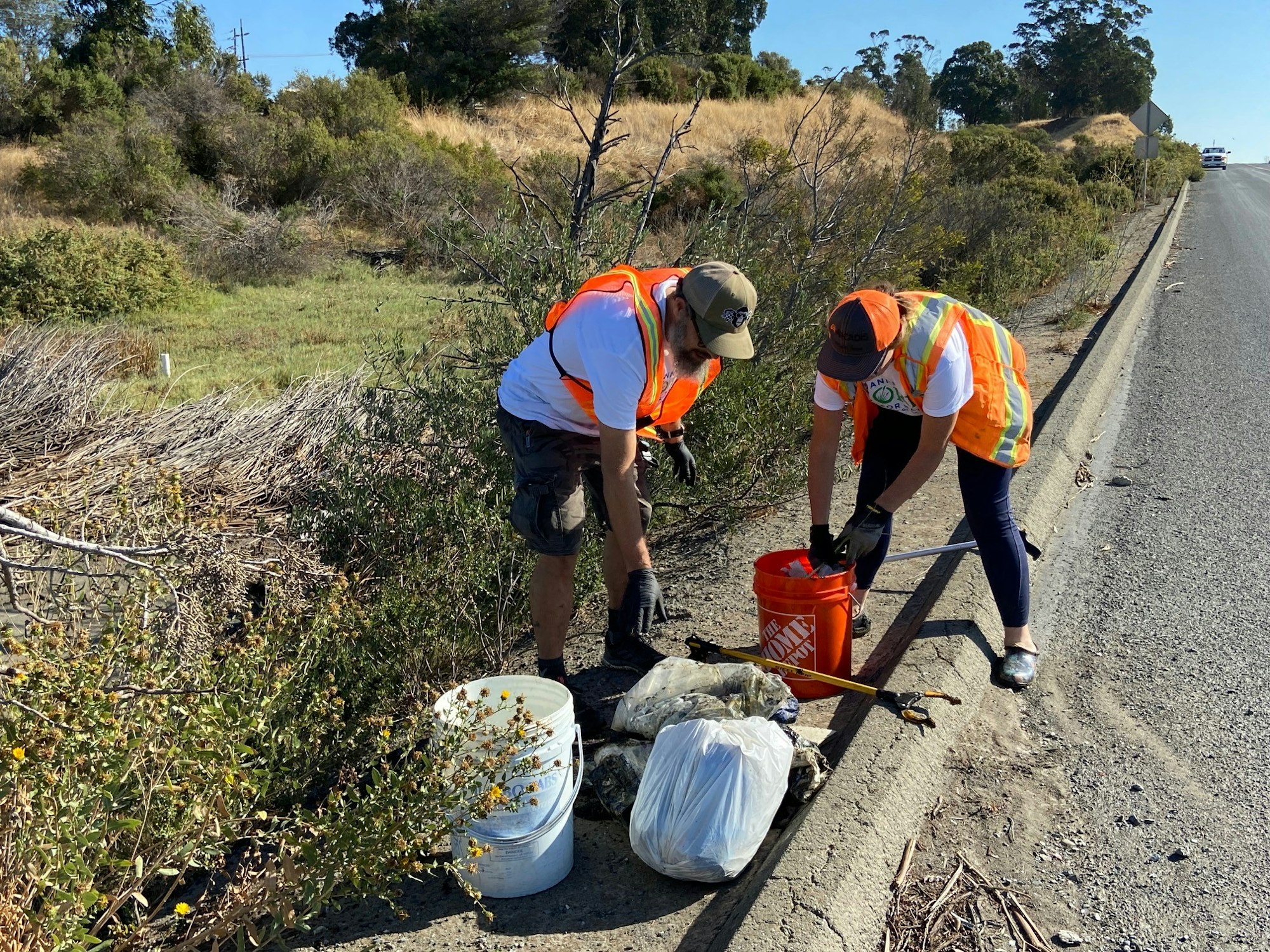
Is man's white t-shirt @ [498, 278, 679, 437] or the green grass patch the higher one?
man's white t-shirt @ [498, 278, 679, 437]

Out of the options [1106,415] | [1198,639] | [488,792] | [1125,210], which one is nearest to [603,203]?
[1198,639]

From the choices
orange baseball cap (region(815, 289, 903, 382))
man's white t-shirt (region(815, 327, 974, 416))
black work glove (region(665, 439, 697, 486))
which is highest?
orange baseball cap (region(815, 289, 903, 382))

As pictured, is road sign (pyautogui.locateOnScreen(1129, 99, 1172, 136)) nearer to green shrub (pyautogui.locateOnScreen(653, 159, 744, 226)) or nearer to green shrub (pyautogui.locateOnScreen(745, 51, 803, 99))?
green shrub (pyautogui.locateOnScreen(653, 159, 744, 226))

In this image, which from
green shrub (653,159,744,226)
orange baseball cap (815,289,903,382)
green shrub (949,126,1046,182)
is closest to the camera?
orange baseball cap (815,289,903,382)

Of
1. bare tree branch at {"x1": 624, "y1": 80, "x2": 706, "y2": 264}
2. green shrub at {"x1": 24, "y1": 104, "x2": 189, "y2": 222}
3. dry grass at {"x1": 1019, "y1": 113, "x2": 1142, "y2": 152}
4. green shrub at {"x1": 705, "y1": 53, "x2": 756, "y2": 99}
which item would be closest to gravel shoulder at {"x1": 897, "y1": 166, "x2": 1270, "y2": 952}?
bare tree branch at {"x1": 624, "y1": 80, "x2": 706, "y2": 264}

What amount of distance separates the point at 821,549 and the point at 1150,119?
2443 centimetres

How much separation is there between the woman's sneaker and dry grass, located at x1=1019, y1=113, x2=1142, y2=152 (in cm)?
5882

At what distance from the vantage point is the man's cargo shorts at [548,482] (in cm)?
334

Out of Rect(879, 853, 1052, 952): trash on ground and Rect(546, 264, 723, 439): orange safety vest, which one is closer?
Rect(879, 853, 1052, 952): trash on ground

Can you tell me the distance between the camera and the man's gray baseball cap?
117 inches

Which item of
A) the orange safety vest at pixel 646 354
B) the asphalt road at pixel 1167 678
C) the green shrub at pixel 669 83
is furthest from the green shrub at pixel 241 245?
the green shrub at pixel 669 83

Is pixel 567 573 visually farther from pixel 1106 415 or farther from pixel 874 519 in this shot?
pixel 1106 415

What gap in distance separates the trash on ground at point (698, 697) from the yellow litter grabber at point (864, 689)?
0.27 m

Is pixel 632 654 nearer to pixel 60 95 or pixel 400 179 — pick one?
pixel 400 179
